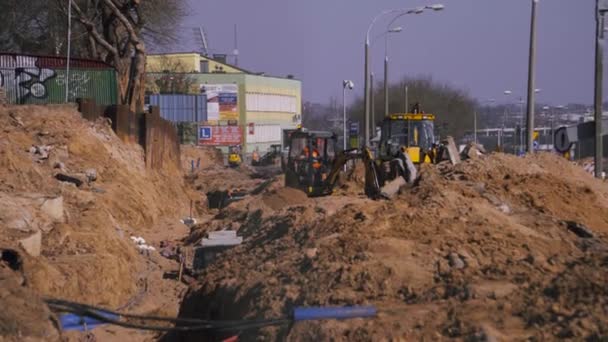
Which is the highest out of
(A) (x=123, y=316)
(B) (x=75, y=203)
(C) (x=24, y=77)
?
(C) (x=24, y=77)

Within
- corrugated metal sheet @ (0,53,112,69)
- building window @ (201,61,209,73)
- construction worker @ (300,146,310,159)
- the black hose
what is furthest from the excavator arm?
building window @ (201,61,209,73)

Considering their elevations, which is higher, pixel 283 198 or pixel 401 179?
pixel 401 179

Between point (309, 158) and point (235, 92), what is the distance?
4333 cm

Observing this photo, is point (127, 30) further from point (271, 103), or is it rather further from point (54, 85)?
point (271, 103)

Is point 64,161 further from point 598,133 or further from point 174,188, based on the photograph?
point 598,133

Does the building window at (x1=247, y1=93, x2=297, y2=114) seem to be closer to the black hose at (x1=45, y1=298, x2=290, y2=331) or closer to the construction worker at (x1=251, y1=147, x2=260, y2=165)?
the construction worker at (x1=251, y1=147, x2=260, y2=165)

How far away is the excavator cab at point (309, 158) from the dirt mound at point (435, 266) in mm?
11603

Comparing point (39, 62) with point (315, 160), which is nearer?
point (315, 160)

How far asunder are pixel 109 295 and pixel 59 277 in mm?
1570

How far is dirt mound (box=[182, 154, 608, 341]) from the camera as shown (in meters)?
7.74

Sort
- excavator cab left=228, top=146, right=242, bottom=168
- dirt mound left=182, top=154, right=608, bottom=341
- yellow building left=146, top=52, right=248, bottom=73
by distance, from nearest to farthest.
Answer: dirt mound left=182, top=154, right=608, bottom=341, excavator cab left=228, top=146, right=242, bottom=168, yellow building left=146, top=52, right=248, bottom=73

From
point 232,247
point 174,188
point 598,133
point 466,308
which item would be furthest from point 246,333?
point 174,188

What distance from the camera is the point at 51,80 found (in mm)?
30328

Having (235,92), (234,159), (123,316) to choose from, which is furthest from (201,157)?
(123,316)
